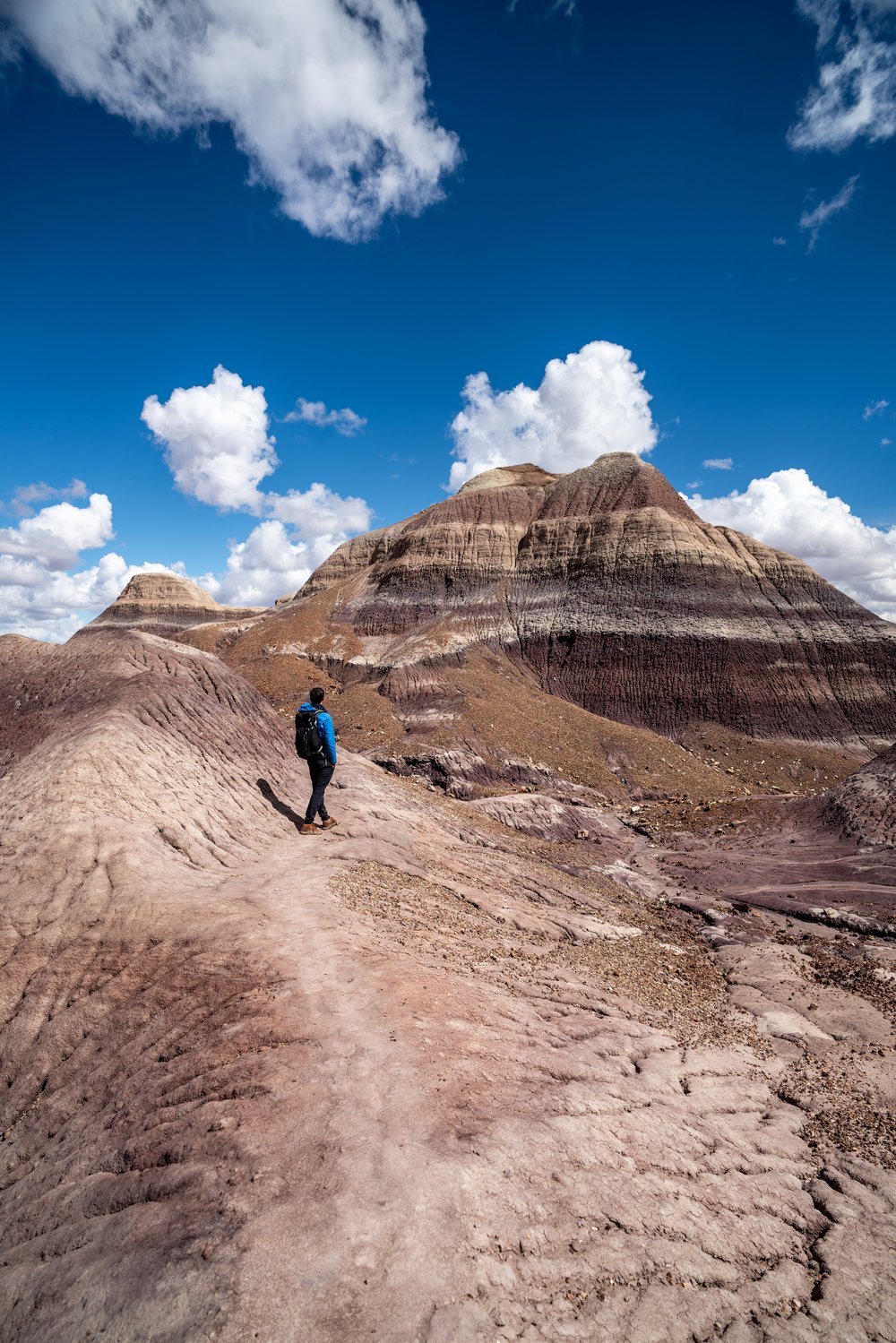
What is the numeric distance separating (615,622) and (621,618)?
19.2 inches

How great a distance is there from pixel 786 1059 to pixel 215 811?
811 cm

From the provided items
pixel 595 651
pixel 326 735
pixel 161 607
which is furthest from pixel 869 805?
pixel 161 607

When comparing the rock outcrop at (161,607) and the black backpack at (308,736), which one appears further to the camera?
the rock outcrop at (161,607)

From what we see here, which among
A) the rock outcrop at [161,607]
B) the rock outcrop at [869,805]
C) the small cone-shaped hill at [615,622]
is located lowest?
the rock outcrop at [869,805]

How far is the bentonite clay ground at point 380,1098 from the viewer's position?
2836 millimetres

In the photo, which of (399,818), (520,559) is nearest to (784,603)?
(520,559)

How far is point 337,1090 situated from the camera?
380 centimetres

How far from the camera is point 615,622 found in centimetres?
4116

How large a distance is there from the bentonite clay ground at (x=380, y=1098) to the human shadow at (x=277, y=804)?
43 cm

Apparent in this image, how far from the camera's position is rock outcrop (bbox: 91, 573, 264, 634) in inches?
3371

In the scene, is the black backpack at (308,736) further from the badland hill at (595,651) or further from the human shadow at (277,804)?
the badland hill at (595,651)

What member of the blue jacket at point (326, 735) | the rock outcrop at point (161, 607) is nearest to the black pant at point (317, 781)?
the blue jacket at point (326, 735)

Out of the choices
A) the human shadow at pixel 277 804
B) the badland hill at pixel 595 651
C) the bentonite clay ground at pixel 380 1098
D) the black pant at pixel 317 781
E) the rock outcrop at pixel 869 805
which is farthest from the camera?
the badland hill at pixel 595 651

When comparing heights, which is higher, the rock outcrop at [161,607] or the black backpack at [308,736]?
the rock outcrop at [161,607]
